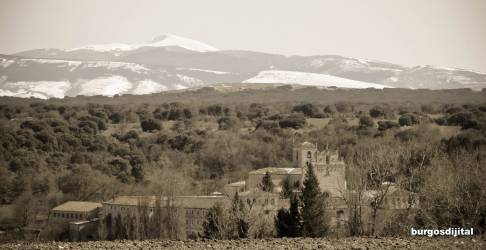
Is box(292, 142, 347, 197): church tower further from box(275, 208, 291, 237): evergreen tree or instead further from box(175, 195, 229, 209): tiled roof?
box(275, 208, 291, 237): evergreen tree

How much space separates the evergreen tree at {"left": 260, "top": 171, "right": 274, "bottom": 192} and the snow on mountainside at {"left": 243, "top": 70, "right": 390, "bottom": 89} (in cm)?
6873

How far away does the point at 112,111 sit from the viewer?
3014 inches

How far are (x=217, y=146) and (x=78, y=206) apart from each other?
17.7m

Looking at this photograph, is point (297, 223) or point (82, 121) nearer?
point (297, 223)

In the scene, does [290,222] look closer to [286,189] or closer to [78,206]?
[286,189]

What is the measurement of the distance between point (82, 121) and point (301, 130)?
1668cm

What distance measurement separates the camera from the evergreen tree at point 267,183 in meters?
42.1

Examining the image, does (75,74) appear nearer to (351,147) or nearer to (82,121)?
(82,121)

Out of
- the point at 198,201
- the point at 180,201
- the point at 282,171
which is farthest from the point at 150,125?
the point at 180,201

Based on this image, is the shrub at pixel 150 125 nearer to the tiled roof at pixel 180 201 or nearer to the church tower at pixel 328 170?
the church tower at pixel 328 170

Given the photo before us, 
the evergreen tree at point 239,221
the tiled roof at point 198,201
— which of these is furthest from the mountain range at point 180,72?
the evergreen tree at point 239,221

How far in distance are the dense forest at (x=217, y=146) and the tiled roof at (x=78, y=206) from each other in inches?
47.0

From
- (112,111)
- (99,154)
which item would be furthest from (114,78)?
(99,154)

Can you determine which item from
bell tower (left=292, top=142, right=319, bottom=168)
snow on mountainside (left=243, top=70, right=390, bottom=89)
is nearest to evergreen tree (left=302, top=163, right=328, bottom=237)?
bell tower (left=292, top=142, right=319, bottom=168)
